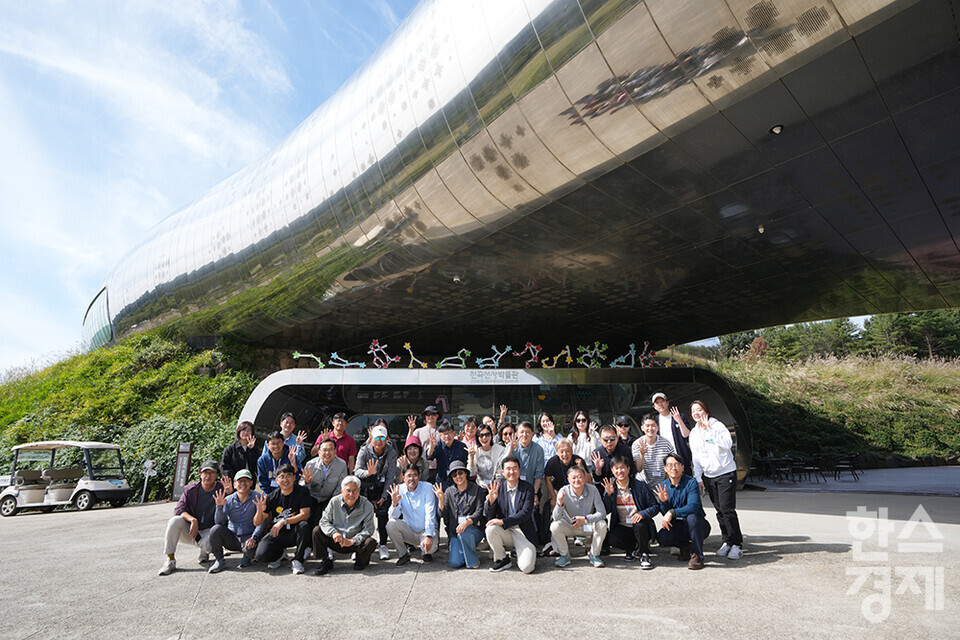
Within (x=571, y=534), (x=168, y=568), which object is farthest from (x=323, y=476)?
(x=571, y=534)

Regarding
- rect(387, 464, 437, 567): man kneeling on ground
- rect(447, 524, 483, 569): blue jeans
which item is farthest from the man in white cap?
rect(387, 464, 437, 567): man kneeling on ground

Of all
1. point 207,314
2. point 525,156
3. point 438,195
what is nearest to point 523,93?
point 525,156

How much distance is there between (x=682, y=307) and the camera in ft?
53.8

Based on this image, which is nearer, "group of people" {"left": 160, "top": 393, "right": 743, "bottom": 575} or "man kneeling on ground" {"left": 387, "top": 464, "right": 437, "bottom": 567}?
"group of people" {"left": 160, "top": 393, "right": 743, "bottom": 575}

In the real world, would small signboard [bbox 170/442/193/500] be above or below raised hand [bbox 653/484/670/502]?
below

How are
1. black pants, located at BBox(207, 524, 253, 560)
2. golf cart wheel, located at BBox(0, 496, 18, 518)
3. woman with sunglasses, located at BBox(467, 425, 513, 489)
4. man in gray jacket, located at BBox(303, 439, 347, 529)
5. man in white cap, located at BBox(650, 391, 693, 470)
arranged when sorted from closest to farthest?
black pants, located at BBox(207, 524, 253, 560)
man in gray jacket, located at BBox(303, 439, 347, 529)
man in white cap, located at BBox(650, 391, 693, 470)
woman with sunglasses, located at BBox(467, 425, 513, 489)
golf cart wheel, located at BBox(0, 496, 18, 518)

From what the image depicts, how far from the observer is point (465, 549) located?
5484mm

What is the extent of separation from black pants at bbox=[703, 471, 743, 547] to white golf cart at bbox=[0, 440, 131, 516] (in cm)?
1456

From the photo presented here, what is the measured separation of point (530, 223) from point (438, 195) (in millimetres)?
2306

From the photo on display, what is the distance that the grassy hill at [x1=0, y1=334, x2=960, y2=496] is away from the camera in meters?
16.6

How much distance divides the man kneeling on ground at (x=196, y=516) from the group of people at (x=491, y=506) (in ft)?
0.04

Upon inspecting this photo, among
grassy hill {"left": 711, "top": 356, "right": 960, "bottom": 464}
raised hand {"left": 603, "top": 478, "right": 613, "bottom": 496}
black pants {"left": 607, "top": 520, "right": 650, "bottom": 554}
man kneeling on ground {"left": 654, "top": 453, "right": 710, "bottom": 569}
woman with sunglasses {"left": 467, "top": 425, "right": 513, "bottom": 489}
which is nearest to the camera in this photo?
man kneeling on ground {"left": 654, "top": 453, "right": 710, "bottom": 569}

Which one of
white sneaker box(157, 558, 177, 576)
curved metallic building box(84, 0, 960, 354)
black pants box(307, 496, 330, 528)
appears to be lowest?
white sneaker box(157, 558, 177, 576)

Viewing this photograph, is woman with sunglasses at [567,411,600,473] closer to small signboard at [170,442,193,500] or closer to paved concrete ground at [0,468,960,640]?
paved concrete ground at [0,468,960,640]
